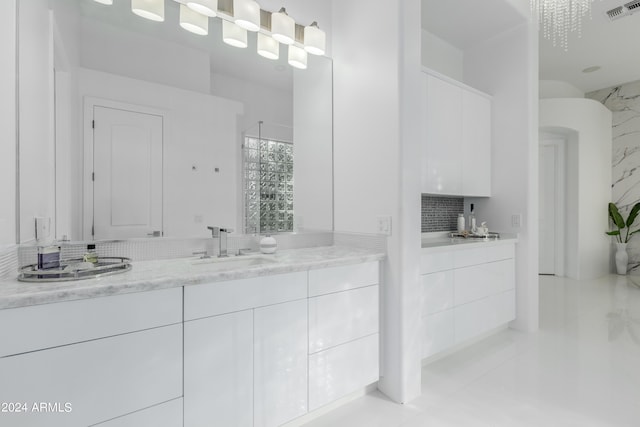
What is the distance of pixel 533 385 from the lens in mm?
2074

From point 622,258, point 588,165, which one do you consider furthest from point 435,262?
point 622,258

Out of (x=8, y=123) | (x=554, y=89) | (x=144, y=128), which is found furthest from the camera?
(x=554, y=89)

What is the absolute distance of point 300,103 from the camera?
233 cm

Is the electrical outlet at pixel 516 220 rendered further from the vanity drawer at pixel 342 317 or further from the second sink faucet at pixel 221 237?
the second sink faucet at pixel 221 237

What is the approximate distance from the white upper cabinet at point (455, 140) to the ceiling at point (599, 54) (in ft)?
6.15

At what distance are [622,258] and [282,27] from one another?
6.84 m

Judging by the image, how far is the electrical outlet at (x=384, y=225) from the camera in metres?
1.96

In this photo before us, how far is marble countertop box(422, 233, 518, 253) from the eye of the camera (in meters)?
2.38

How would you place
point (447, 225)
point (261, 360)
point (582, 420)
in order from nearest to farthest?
point (261, 360) → point (582, 420) → point (447, 225)

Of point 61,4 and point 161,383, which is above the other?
point 61,4

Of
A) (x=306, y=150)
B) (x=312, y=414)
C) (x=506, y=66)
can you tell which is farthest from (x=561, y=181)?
(x=312, y=414)

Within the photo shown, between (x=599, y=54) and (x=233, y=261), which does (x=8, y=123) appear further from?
(x=599, y=54)

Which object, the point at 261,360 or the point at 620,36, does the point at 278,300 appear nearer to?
the point at 261,360

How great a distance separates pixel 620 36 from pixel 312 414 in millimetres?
5577
